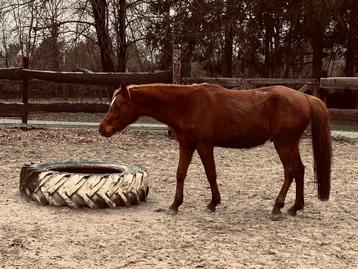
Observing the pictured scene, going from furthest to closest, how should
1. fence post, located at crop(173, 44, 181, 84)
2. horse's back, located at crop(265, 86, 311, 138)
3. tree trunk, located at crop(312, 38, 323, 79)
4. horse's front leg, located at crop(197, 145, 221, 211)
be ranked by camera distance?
tree trunk, located at crop(312, 38, 323, 79)
fence post, located at crop(173, 44, 181, 84)
horse's front leg, located at crop(197, 145, 221, 211)
horse's back, located at crop(265, 86, 311, 138)

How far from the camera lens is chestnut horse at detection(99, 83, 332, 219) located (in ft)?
15.6

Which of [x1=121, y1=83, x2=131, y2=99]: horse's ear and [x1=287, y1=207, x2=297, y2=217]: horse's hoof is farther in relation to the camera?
[x1=287, y1=207, x2=297, y2=217]: horse's hoof

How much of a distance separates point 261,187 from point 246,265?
2807 mm

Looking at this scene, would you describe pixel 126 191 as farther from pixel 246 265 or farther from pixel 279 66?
pixel 279 66

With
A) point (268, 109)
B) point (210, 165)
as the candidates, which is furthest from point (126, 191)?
point (268, 109)

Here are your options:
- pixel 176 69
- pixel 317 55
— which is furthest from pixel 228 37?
pixel 176 69

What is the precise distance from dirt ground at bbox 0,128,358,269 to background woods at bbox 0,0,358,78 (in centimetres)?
907

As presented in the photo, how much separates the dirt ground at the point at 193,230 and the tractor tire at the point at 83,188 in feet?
0.32

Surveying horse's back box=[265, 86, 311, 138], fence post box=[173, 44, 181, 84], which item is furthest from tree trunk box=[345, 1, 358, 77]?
horse's back box=[265, 86, 311, 138]

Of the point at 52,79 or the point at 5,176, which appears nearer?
the point at 5,176

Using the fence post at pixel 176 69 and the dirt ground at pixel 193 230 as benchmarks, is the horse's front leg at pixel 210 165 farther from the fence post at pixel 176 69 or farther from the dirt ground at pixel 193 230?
the fence post at pixel 176 69

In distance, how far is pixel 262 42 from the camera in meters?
18.9

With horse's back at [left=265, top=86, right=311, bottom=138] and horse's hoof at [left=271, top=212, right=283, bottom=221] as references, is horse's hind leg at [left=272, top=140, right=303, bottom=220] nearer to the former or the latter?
horse's hoof at [left=271, top=212, right=283, bottom=221]

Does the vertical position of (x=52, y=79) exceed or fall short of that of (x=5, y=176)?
it exceeds it
